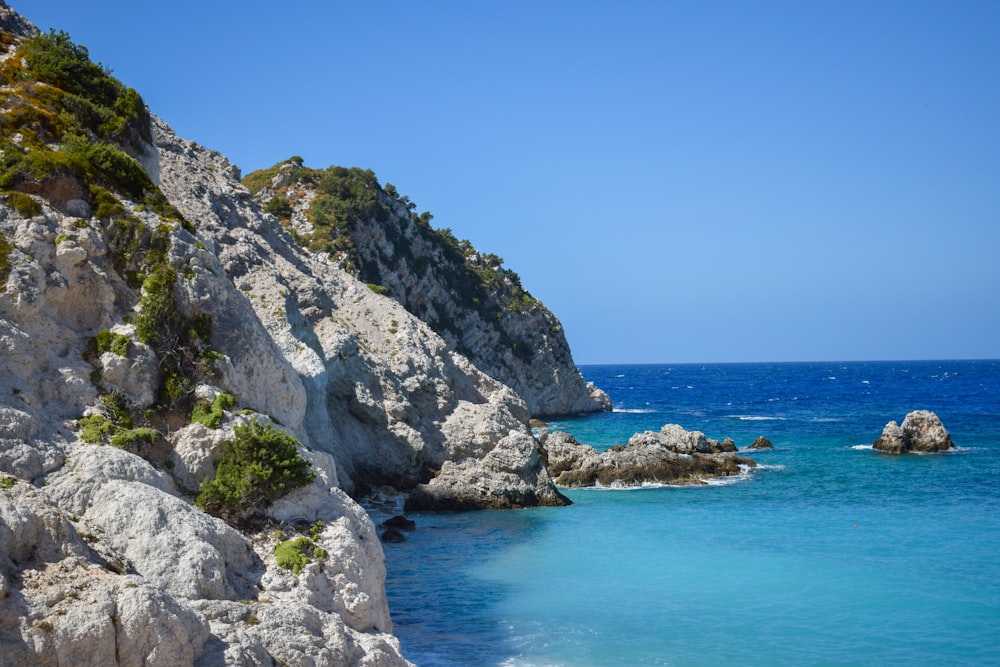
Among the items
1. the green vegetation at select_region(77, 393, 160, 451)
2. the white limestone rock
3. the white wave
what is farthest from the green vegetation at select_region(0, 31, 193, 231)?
the white wave

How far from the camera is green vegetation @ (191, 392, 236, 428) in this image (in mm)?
16484

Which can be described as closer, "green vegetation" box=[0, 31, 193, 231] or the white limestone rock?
the white limestone rock

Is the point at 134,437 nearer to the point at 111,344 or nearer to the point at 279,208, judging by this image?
the point at 111,344

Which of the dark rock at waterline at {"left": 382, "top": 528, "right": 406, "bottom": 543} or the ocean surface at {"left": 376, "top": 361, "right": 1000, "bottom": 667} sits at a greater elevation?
the dark rock at waterline at {"left": 382, "top": 528, "right": 406, "bottom": 543}

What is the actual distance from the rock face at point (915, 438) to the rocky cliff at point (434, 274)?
3765 centimetres

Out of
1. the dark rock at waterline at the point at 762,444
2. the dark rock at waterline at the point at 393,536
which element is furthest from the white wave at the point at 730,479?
the dark rock at waterline at the point at 393,536

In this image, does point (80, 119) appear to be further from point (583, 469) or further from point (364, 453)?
point (583, 469)

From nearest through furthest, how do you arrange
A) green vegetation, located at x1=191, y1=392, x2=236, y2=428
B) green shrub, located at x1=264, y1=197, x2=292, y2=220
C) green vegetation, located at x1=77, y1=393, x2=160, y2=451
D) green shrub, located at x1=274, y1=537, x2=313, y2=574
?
1. green shrub, located at x1=274, y1=537, x2=313, y2=574
2. green vegetation, located at x1=77, y1=393, x2=160, y2=451
3. green vegetation, located at x1=191, y1=392, x2=236, y2=428
4. green shrub, located at x1=264, y1=197, x2=292, y2=220

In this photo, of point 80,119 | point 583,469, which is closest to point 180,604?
point 80,119

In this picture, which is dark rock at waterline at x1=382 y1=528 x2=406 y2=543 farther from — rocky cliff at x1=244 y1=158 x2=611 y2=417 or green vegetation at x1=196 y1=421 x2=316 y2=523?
rocky cliff at x1=244 y1=158 x2=611 y2=417

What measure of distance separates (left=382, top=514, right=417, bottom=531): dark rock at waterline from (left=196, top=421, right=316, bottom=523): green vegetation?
49.4 feet

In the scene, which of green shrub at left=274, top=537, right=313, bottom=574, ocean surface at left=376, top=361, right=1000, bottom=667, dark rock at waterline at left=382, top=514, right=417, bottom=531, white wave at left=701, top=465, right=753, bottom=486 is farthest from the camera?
white wave at left=701, top=465, right=753, bottom=486

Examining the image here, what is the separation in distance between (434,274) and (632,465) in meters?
40.1

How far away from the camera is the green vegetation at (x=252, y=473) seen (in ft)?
50.5
